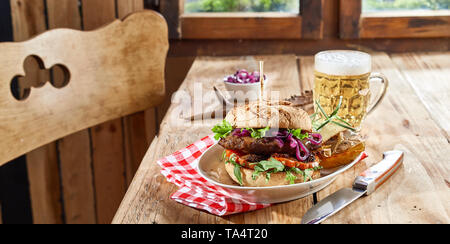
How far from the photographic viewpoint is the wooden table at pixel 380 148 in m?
0.87

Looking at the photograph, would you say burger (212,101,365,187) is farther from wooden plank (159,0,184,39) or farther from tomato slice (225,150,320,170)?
wooden plank (159,0,184,39)

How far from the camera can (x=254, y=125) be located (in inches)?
36.9

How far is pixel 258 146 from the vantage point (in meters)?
0.91

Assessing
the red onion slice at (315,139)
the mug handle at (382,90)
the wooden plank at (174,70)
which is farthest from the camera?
the wooden plank at (174,70)

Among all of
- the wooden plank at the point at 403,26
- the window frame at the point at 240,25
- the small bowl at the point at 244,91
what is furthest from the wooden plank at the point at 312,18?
the small bowl at the point at 244,91

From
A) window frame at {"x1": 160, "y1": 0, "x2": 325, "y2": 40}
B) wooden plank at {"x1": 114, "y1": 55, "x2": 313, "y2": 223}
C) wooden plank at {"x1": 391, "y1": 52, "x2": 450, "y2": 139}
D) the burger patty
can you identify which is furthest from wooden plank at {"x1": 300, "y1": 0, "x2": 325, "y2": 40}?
the burger patty

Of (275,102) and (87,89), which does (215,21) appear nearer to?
(87,89)

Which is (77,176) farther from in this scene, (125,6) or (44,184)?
(125,6)

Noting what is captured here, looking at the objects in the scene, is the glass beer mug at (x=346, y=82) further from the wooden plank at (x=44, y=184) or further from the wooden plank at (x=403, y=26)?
the wooden plank at (x=44, y=184)

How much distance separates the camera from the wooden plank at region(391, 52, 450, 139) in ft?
4.62

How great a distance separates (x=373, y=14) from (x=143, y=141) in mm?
1092

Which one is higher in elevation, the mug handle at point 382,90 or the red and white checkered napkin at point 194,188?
the mug handle at point 382,90

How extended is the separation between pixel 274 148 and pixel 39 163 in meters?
1.39
